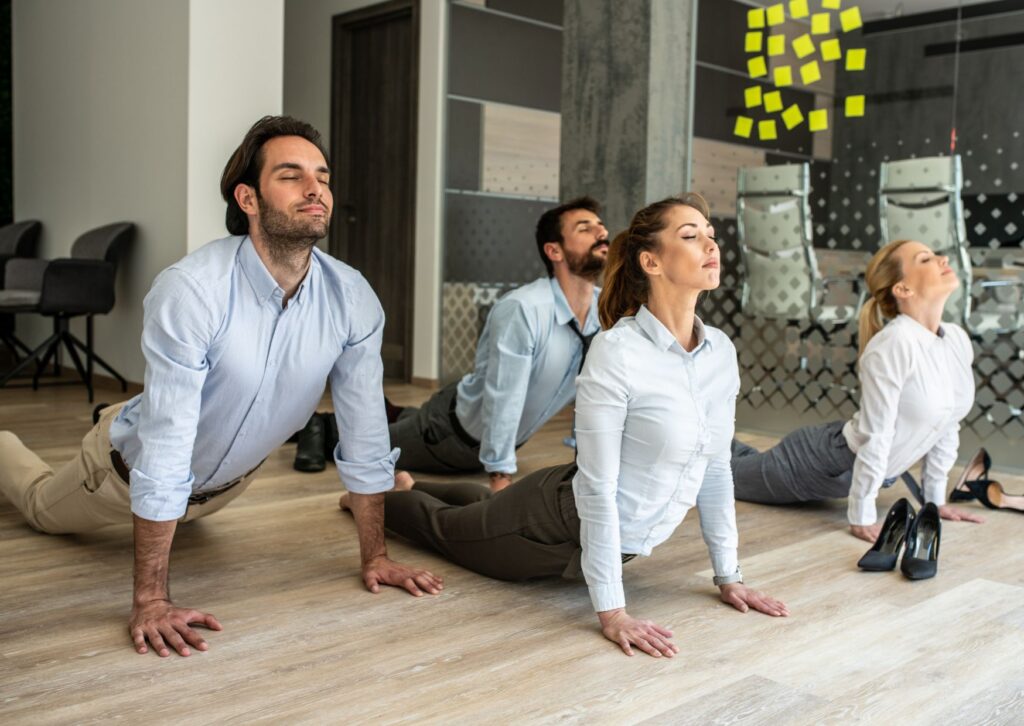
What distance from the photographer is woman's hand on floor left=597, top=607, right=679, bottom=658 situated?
1.96 metres

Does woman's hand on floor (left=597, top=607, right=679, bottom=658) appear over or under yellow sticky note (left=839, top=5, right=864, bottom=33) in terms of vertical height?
under

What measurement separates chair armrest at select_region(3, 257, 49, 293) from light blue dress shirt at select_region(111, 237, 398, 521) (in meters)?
4.32

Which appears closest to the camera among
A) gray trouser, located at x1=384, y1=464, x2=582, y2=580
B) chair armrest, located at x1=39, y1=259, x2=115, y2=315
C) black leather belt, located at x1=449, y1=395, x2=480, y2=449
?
gray trouser, located at x1=384, y1=464, x2=582, y2=580

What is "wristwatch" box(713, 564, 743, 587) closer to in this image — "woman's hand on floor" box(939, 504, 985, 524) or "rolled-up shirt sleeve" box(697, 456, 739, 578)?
"rolled-up shirt sleeve" box(697, 456, 739, 578)

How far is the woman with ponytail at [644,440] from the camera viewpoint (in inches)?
78.7

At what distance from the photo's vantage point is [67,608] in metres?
2.17

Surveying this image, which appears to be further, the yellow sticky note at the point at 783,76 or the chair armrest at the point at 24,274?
the chair armrest at the point at 24,274

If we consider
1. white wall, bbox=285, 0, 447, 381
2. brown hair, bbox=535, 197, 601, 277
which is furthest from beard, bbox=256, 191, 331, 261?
white wall, bbox=285, 0, 447, 381

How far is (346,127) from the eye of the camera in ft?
22.5

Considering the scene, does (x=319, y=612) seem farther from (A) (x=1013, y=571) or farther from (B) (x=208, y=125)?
(B) (x=208, y=125)

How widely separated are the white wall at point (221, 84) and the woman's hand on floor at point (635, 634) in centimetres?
402

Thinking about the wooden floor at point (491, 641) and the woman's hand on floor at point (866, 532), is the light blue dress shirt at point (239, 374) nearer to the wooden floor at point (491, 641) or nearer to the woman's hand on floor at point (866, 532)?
the wooden floor at point (491, 641)

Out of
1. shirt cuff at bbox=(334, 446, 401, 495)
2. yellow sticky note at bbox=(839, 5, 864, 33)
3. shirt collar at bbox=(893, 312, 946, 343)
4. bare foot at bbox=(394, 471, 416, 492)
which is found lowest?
bare foot at bbox=(394, 471, 416, 492)

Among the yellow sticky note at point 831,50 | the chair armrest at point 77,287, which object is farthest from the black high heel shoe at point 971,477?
the chair armrest at point 77,287
